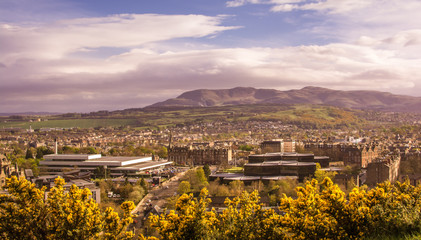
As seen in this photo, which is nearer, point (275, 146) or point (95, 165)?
point (95, 165)

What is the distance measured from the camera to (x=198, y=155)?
115625 mm

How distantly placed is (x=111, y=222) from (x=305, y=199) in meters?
8.32

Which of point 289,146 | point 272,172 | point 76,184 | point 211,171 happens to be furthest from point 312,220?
point 289,146

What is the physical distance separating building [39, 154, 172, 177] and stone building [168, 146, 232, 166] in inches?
394

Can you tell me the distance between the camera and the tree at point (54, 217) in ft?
64.6

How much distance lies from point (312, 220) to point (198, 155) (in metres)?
96.0

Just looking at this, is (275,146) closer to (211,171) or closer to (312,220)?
(211,171)

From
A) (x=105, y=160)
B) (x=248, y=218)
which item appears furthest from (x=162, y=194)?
(x=248, y=218)

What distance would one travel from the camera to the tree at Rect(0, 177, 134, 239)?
19.7 metres

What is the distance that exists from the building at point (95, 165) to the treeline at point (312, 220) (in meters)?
69.8

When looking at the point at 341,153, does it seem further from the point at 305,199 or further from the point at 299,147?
the point at 305,199

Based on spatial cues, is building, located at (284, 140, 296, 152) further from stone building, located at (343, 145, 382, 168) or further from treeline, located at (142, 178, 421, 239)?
treeline, located at (142, 178, 421, 239)

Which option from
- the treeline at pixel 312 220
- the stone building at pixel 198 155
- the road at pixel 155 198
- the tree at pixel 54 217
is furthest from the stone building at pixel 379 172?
the tree at pixel 54 217

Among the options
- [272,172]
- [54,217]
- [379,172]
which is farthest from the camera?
[272,172]
